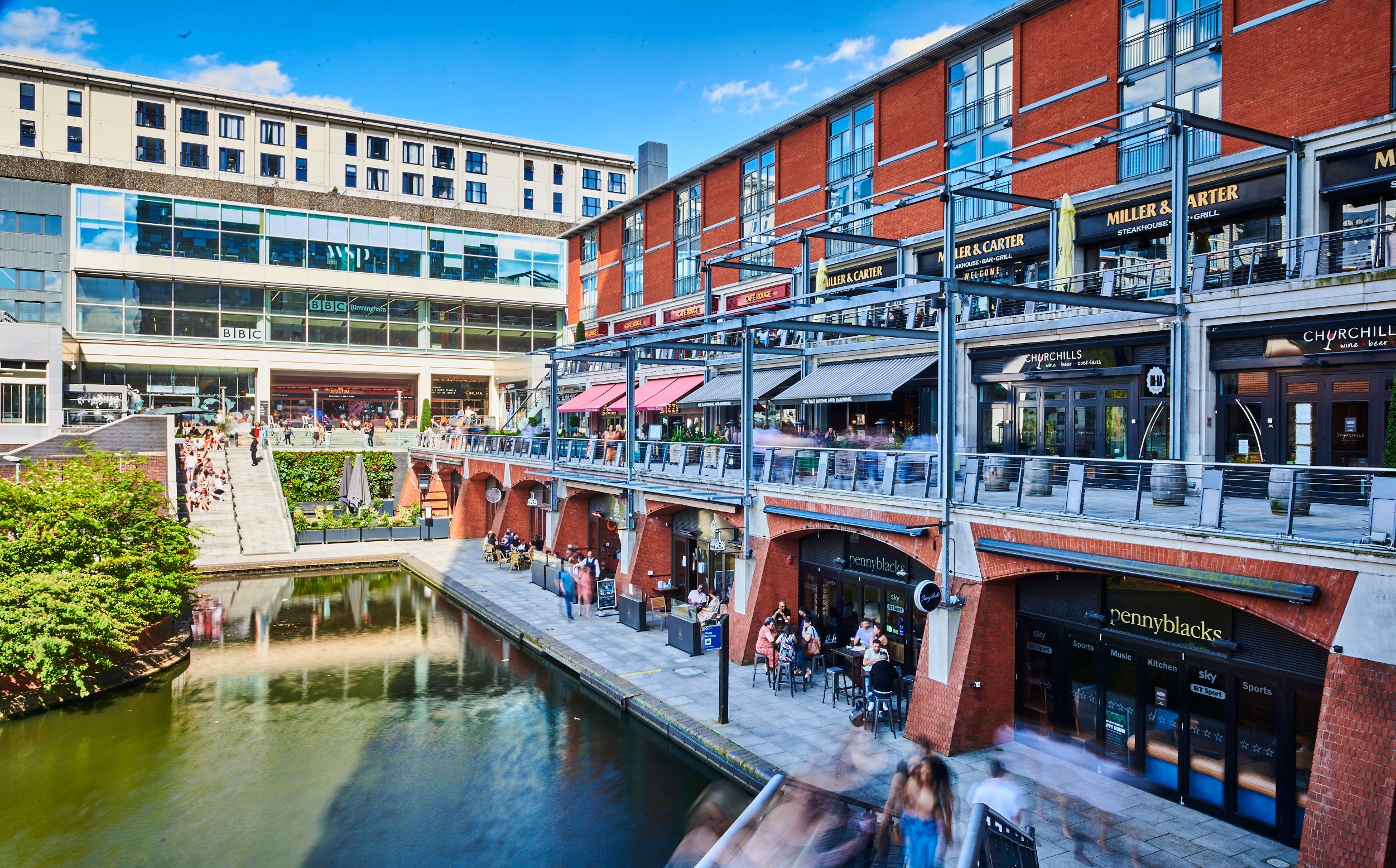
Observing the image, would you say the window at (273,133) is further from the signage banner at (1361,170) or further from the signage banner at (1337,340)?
the signage banner at (1337,340)

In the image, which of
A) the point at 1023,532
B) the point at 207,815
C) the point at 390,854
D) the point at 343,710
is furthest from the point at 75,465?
the point at 1023,532

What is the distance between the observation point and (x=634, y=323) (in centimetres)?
4156

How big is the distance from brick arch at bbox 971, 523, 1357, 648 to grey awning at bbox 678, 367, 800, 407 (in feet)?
48.5

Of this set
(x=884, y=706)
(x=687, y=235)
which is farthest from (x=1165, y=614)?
(x=687, y=235)

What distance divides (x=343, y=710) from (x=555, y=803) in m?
6.21

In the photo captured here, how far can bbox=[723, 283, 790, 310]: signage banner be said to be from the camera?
100 feet

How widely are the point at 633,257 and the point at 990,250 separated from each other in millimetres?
22105

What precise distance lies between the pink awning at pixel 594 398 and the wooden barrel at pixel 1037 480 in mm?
24771

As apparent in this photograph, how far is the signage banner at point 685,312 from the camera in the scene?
35.9 metres

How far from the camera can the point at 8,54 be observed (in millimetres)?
50031

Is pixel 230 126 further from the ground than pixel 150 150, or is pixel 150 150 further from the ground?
pixel 230 126

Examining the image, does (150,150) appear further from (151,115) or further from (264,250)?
(264,250)

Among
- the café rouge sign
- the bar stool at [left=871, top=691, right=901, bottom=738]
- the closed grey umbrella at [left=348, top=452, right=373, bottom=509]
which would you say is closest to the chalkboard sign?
the bar stool at [left=871, top=691, right=901, bottom=738]

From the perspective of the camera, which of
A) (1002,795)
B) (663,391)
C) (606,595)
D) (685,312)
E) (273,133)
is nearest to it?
(1002,795)
